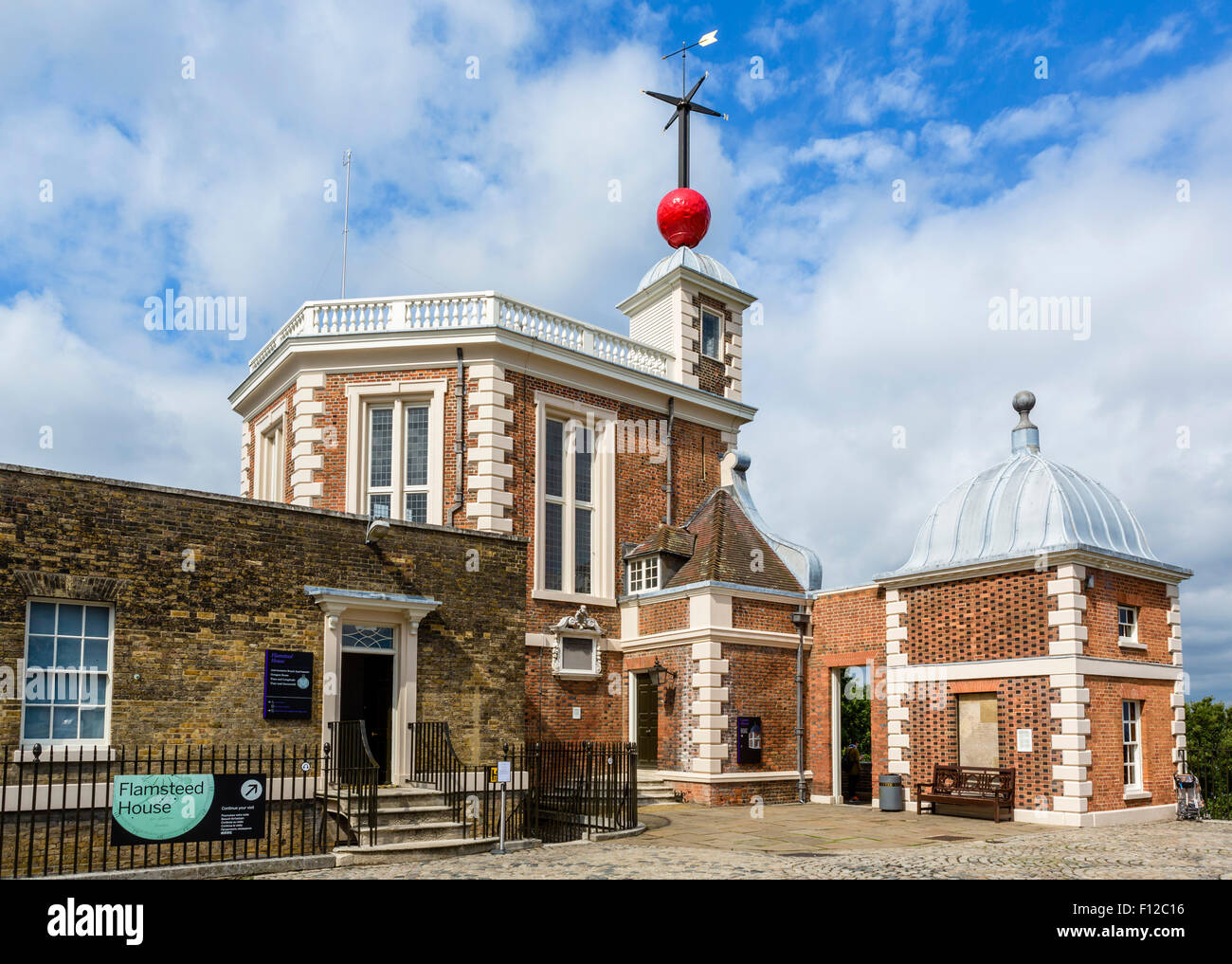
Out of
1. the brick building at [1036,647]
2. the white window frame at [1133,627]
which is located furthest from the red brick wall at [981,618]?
the white window frame at [1133,627]

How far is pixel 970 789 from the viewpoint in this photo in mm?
19156

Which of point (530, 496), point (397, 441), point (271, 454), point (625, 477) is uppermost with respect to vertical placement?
point (271, 454)

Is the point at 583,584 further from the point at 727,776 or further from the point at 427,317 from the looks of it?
the point at 427,317

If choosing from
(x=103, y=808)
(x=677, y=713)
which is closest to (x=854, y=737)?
(x=677, y=713)

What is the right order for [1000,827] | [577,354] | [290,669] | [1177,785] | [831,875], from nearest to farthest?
[831,875], [290,669], [1000,827], [1177,785], [577,354]

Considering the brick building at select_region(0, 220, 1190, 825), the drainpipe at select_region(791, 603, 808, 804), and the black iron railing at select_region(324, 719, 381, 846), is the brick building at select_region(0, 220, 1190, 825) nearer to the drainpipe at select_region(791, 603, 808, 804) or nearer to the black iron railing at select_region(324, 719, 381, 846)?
the drainpipe at select_region(791, 603, 808, 804)

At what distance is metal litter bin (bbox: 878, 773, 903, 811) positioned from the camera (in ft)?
66.9

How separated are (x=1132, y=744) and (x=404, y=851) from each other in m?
13.9

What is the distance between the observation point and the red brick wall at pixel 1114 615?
18.9 metres

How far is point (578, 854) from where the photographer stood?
1388 cm

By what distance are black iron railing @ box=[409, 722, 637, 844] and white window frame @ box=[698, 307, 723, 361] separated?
43.5 ft

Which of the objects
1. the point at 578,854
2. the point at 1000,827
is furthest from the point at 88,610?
the point at 1000,827
